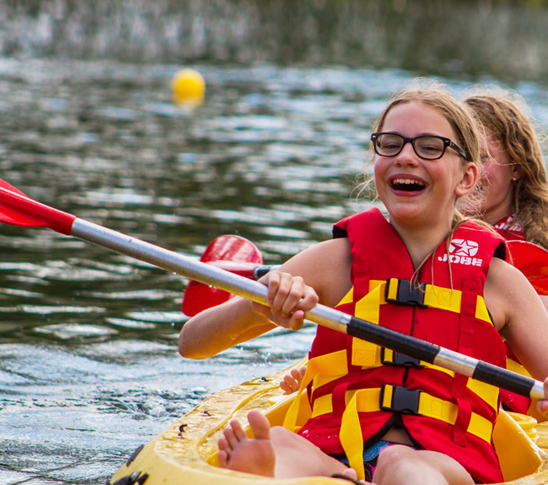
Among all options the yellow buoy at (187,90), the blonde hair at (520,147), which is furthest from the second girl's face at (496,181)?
the yellow buoy at (187,90)

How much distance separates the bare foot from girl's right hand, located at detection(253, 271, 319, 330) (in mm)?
310

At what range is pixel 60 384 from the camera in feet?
12.5

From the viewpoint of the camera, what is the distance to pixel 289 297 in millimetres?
2172

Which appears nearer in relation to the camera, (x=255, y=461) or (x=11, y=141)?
(x=255, y=461)

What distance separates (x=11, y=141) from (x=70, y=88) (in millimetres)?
4228

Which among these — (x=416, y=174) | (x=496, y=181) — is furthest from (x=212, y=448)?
(x=496, y=181)

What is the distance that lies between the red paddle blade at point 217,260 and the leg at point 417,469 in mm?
1889

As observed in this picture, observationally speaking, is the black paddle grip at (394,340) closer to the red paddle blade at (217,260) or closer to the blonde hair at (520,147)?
the blonde hair at (520,147)

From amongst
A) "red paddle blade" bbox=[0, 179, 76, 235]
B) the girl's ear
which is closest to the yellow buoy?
"red paddle blade" bbox=[0, 179, 76, 235]

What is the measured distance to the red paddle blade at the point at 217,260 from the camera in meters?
3.95

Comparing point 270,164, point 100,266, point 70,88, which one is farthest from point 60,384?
point 70,88

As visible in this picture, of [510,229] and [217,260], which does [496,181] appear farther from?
[217,260]

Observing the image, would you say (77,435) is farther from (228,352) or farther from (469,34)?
(469,34)

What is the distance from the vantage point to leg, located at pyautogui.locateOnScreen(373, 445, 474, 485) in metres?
2.03
